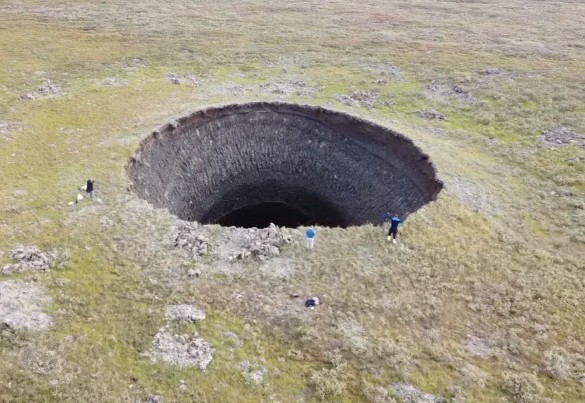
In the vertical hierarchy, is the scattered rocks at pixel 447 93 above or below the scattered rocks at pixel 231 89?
above

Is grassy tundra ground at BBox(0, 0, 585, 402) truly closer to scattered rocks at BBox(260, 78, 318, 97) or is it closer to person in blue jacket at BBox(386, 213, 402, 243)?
scattered rocks at BBox(260, 78, 318, 97)

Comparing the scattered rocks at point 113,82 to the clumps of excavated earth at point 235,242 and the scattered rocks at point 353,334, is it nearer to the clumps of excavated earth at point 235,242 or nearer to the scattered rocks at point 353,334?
the clumps of excavated earth at point 235,242

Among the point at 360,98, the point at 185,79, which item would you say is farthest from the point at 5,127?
the point at 360,98

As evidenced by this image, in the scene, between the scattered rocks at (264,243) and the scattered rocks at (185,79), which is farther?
the scattered rocks at (185,79)

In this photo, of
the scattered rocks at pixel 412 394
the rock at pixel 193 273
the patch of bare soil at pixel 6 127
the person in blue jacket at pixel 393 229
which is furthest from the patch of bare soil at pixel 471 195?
the patch of bare soil at pixel 6 127

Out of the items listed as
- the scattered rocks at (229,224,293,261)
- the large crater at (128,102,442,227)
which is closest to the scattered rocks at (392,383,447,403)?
the scattered rocks at (229,224,293,261)

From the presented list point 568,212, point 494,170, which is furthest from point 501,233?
point 494,170

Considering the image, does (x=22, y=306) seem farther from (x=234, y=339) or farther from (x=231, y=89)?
(x=231, y=89)
